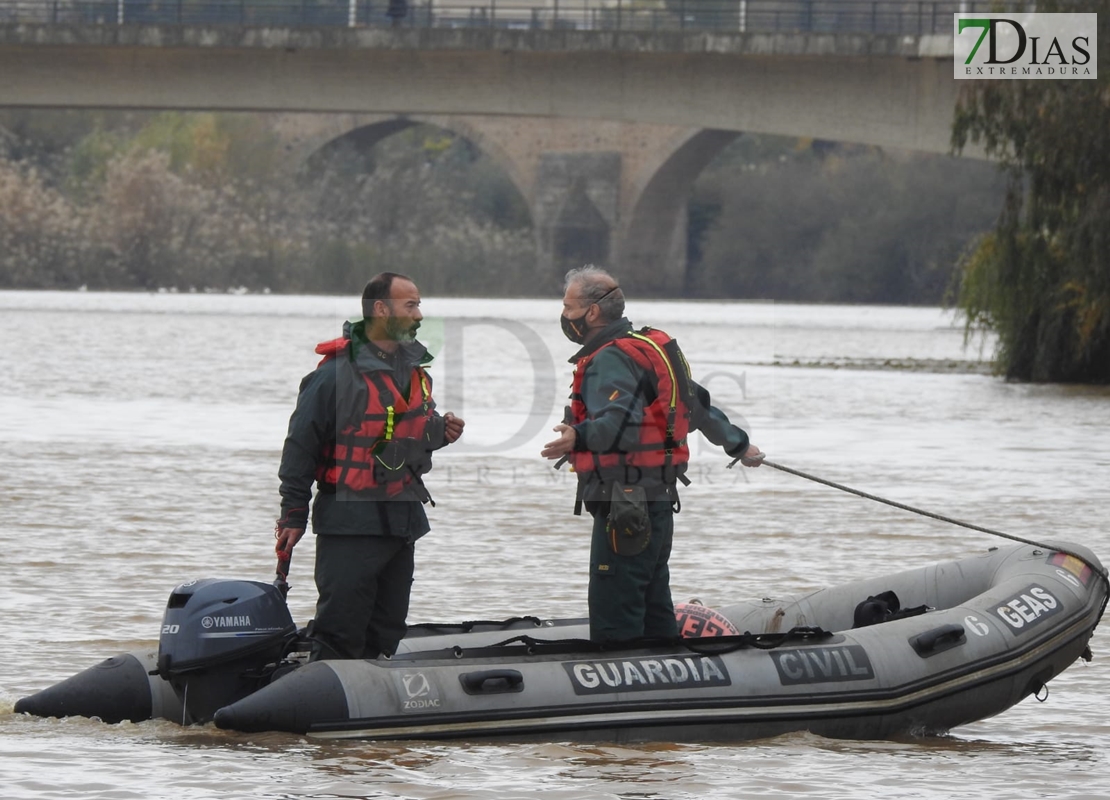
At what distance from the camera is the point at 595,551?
7.77 m

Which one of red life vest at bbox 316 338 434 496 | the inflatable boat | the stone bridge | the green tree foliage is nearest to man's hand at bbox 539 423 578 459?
red life vest at bbox 316 338 434 496

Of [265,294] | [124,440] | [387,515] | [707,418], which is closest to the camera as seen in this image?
[387,515]

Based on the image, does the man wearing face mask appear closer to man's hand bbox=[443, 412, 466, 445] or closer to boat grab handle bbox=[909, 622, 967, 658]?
man's hand bbox=[443, 412, 466, 445]

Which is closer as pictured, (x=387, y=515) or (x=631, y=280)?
(x=387, y=515)

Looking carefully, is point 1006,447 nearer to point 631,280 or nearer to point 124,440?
point 124,440

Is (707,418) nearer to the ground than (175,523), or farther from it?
farther from it

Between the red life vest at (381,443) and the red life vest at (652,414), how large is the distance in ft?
1.83

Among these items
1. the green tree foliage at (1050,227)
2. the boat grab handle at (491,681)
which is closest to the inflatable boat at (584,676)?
the boat grab handle at (491,681)

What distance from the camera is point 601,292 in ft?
25.2

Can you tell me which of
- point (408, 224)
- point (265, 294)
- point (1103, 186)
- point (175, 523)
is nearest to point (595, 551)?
point (175, 523)

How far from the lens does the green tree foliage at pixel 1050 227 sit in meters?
26.5

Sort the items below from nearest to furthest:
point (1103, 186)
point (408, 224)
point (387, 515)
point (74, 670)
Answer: point (387, 515) → point (74, 670) → point (1103, 186) → point (408, 224)

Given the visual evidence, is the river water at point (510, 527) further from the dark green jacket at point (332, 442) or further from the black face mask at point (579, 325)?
the black face mask at point (579, 325)

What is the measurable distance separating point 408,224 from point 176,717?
56.4 metres
